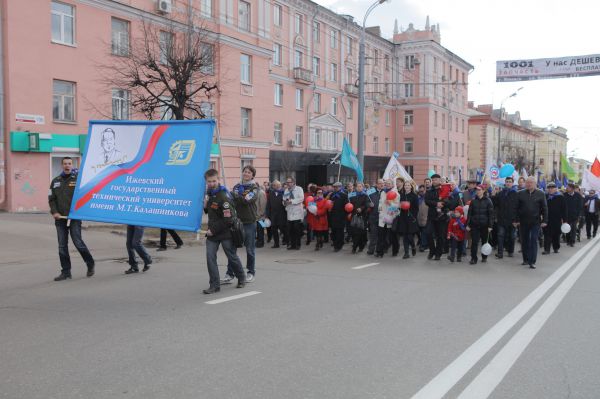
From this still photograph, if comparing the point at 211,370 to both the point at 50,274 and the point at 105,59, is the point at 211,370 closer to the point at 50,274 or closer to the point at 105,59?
the point at 50,274

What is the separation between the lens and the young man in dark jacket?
1311cm

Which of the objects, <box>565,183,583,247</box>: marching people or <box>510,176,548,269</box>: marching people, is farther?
<box>565,183,583,247</box>: marching people

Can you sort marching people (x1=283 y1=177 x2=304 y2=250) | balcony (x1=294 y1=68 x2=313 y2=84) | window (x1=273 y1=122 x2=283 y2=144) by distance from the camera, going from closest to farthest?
1. marching people (x1=283 y1=177 x2=304 y2=250)
2. window (x1=273 y1=122 x2=283 y2=144)
3. balcony (x1=294 y1=68 x2=313 y2=84)

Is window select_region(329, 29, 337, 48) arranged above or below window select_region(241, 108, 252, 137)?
above

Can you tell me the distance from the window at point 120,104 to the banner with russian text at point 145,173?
18089 mm

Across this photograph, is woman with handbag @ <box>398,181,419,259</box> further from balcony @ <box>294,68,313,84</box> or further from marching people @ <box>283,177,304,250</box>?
balcony @ <box>294,68,313,84</box>

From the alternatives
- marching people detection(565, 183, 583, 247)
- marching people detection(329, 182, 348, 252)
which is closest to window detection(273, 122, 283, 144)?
marching people detection(565, 183, 583, 247)

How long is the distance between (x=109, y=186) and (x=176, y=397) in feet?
15.9

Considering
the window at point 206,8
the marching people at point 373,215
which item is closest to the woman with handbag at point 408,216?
the marching people at point 373,215

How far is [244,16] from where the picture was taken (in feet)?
109

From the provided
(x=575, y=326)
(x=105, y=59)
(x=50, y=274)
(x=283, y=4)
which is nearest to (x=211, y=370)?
→ (x=575, y=326)

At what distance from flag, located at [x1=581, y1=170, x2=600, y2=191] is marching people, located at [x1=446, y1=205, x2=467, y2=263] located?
10.5m

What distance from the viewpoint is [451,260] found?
12508 mm

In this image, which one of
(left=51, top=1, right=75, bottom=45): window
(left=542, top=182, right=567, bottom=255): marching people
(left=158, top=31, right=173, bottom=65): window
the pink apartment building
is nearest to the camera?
(left=542, top=182, right=567, bottom=255): marching people
